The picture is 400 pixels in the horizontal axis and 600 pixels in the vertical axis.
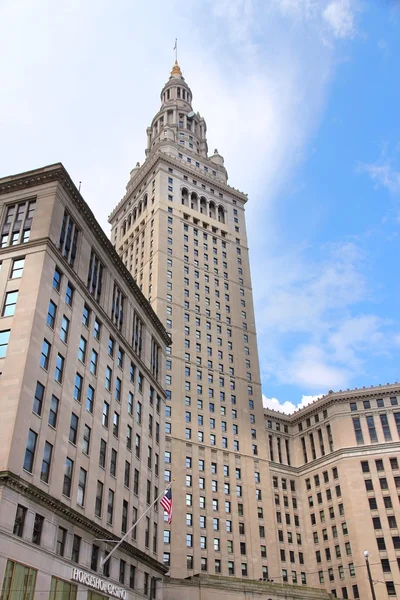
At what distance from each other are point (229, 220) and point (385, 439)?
55383 mm

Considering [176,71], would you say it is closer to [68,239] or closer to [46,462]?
[68,239]

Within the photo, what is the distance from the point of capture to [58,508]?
42125 millimetres

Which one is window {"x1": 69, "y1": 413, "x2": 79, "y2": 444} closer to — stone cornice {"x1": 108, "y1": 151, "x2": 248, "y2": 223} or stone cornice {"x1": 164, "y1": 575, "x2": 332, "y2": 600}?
stone cornice {"x1": 164, "y1": 575, "x2": 332, "y2": 600}

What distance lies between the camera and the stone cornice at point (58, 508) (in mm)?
37438

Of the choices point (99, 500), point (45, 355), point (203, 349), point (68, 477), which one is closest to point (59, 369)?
point (45, 355)

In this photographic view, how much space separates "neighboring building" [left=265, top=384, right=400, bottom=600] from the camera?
95.1m

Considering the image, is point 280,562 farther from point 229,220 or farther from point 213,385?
point 229,220

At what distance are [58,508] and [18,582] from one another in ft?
20.5

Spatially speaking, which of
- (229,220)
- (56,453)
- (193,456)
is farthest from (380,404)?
(56,453)

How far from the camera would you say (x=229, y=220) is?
428ft

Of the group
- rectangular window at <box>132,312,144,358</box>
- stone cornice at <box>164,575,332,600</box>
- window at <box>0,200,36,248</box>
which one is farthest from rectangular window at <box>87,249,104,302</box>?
stone cornice at <box>164,575,332,600</box>

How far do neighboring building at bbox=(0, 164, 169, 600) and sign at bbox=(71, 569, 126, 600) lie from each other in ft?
0.27

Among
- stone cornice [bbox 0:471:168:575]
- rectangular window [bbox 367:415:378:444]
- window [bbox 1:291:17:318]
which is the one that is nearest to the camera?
stone cornice [bbox 0:471:168:575]

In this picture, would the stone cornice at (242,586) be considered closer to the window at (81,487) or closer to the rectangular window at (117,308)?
the window at (81,487)
